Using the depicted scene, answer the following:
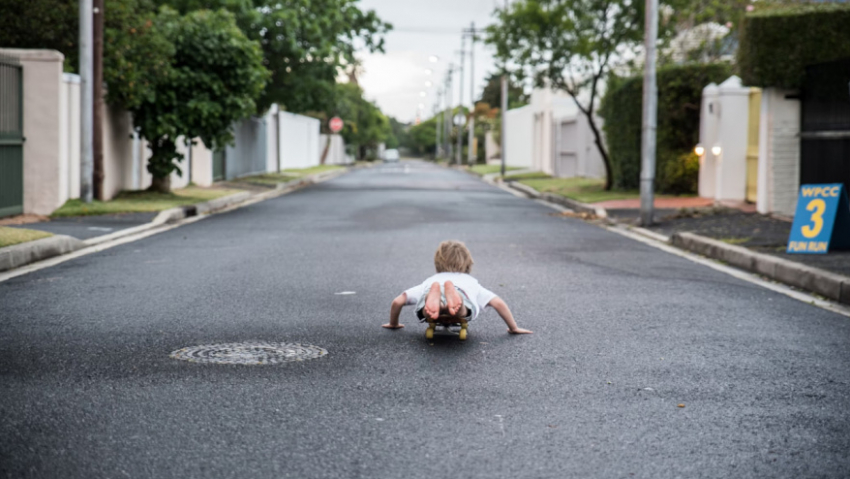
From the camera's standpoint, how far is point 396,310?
6973 mm

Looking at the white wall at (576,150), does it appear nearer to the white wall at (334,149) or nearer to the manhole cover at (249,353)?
the manhole cover at (249,353)

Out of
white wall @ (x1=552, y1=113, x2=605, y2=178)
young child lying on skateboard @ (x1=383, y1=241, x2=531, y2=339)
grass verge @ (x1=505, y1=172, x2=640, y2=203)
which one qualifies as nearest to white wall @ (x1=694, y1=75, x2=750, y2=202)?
grass verge @ (x1=505, y1=172, x2=640, y2=203)

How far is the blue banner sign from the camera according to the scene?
11.3m

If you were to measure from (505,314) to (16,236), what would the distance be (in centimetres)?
702

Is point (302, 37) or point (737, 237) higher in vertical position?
point (302, 37)

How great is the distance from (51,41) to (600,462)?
57.4 ft

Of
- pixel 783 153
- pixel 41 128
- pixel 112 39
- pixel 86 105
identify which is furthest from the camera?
pixel 112 39

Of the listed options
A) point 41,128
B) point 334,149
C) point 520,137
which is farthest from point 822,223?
point 334,149

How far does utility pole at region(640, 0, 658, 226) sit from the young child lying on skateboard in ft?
33.7

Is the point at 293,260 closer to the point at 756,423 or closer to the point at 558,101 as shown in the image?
the point at 756,423

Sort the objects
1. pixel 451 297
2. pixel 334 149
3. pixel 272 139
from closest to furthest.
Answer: pixel 451 297 < pixel 272 139 < pixel 334 149

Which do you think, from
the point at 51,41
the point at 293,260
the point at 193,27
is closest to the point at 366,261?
the point at 293,260

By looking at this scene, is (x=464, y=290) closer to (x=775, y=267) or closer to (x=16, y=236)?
(x=775, y=267)

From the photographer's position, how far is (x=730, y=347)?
670 cm
